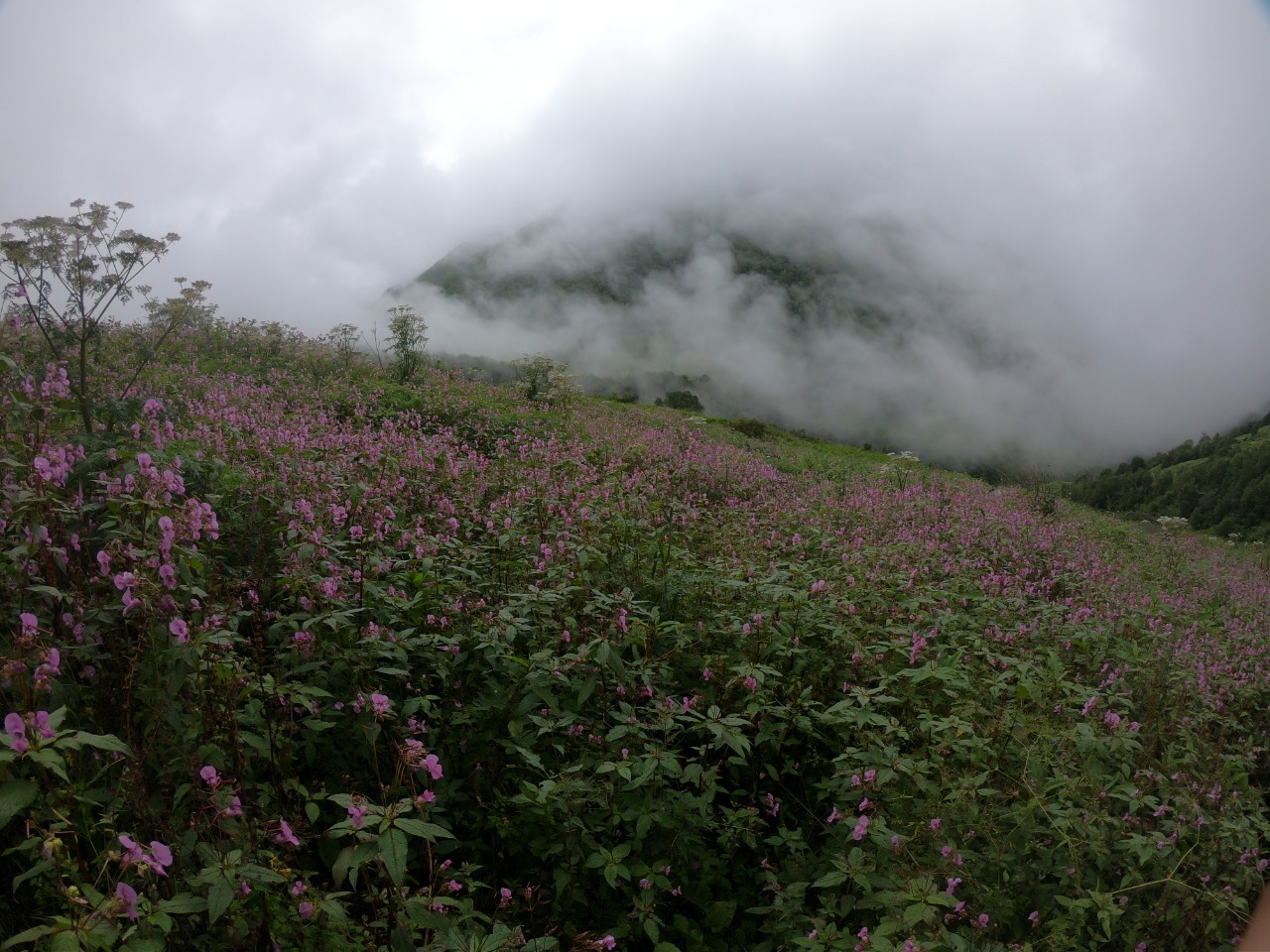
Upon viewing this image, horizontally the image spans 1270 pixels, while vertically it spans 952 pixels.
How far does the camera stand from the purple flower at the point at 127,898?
1.54 m

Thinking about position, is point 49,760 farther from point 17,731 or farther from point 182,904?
point 182,904

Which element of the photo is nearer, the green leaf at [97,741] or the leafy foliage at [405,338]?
the green leaf at [97,741]

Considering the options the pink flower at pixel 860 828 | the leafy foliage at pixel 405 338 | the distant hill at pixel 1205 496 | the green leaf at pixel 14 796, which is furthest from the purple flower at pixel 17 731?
the distant hill at pixel 1205 496

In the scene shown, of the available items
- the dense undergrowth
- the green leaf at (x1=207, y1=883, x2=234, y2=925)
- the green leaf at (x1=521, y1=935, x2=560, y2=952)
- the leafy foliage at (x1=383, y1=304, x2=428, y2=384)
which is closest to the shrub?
the leafy foliage at (x1=383, y1=304, x2=428, y2=384)

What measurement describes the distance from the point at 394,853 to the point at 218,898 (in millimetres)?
475

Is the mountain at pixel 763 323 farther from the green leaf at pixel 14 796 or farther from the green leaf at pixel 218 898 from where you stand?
the green leaf at pixel 14 796

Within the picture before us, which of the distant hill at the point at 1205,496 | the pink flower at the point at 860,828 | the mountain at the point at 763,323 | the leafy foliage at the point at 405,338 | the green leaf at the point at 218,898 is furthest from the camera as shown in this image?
the mountain at the point at 763,323

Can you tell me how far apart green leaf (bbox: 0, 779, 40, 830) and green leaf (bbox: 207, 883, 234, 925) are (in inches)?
20.3

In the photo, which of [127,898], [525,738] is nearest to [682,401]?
[525,738]

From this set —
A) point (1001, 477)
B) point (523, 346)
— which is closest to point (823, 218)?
point (523, 346)

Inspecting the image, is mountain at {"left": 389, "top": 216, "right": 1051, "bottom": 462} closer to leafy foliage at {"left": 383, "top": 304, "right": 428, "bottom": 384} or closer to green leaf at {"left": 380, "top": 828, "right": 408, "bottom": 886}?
leafy foliage at {"left": 383, "top": 304, "right": 428, "bottom": 384}

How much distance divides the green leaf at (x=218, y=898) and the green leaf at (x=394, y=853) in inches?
16.1

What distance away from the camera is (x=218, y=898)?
5.97ft

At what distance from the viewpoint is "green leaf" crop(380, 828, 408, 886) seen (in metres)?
1.83
